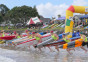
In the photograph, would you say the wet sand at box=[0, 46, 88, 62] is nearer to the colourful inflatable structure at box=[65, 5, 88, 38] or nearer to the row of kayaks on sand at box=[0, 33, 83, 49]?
the row of kayaks on sand at box=[0, 33, 83, 49]

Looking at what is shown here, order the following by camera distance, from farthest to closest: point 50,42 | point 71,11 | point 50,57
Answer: point 71,11
point 50,42
point 50,57

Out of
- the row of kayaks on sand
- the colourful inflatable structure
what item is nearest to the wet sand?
the row of kayaks on sand

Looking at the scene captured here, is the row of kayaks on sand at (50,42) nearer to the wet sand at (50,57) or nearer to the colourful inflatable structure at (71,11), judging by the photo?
the wet sand at (50,57)

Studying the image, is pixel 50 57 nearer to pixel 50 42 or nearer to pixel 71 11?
pixel 50 42

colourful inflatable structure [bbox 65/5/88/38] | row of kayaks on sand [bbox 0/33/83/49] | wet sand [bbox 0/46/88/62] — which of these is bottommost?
wet sand [bbox 0/46/88/62]

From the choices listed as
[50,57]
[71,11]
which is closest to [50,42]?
[50,57]

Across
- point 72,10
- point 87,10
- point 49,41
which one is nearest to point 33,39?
point 49,41

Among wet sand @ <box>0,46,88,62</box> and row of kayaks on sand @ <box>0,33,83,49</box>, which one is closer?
wet sand @ <box>0,46,88,62</box>

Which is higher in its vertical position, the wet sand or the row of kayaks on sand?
the row of kayaks on sand

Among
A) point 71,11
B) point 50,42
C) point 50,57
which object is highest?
point 71,11

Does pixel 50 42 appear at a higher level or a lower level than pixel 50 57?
higher

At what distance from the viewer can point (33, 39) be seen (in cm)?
1267

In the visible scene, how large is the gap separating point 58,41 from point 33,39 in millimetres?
2004

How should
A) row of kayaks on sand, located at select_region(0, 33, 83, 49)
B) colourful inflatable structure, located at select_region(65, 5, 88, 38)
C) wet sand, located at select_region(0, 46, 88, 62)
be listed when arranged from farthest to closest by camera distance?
colourful inflatable structure, located at select_region(65, 5, 88, 38), row of kayaks on sand, located at select_region(0, 33, 83, 49), wet sand, located at select_region(0, 46, 88, 62)
